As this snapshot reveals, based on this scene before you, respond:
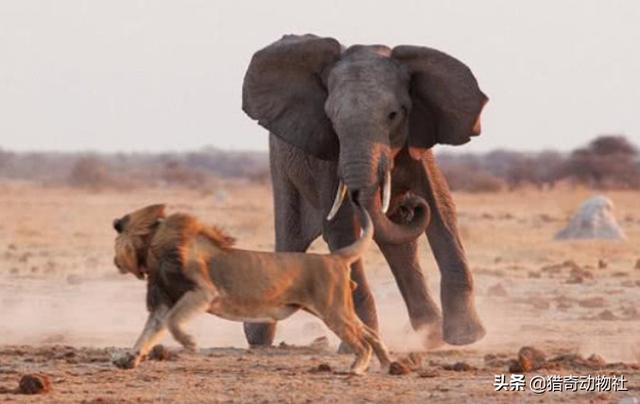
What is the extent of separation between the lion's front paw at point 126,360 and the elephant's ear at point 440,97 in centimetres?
394

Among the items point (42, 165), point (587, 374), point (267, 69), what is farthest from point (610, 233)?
point (42, 165)

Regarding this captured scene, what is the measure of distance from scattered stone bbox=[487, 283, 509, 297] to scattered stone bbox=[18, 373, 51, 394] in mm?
9780

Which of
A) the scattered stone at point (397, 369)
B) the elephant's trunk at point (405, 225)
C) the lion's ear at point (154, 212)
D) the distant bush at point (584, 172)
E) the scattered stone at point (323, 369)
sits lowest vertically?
the distant bush at point (584, 172)

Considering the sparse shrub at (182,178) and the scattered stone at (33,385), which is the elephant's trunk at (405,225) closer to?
the scattered stone at (33,385)

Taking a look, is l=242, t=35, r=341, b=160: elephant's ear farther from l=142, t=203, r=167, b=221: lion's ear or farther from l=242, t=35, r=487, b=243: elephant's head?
l=142, t=203, r=167, b=221: lion's ear

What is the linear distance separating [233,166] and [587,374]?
358 feet

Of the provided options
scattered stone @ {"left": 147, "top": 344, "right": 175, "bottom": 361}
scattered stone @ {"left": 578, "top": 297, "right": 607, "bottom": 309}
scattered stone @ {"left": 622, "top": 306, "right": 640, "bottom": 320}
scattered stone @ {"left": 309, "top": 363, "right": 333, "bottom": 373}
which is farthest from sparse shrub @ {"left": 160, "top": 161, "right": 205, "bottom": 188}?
scattered stone @ {"left": 309, "top": 363, "right": 333, "bottom": 373}

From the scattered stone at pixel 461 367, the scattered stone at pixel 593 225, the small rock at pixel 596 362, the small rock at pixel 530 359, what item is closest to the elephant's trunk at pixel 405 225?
the small rock at pixel 530 359

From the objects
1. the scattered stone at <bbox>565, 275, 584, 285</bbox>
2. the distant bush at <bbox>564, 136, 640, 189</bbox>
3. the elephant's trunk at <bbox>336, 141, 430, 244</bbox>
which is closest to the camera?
the elephant's trunk at <bbox>336, 141, 430, 244</bbox>

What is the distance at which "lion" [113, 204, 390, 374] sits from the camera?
36.6 ft

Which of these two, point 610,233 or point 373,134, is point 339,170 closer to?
point 373,134

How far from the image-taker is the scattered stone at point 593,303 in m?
18.7

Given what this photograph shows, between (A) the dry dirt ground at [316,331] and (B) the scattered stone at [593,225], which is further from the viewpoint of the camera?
(B) the scattered stone at [593,225]

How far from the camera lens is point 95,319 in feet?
59.2
